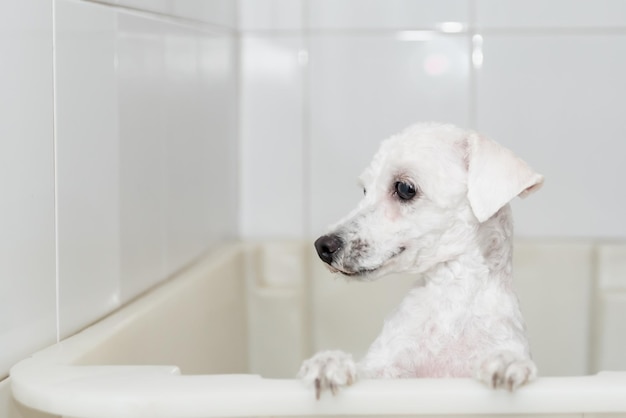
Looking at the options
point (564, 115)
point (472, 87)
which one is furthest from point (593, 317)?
point (472, 87)

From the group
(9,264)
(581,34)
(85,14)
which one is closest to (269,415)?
(9,264)

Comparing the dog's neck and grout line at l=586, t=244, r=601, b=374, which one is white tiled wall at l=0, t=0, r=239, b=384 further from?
grout line at l=586, t=244, r=601, b=374

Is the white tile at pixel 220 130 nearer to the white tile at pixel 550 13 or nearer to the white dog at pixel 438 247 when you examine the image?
the white tile at pixel 550 13

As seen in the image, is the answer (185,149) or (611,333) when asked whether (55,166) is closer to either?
(185,149)

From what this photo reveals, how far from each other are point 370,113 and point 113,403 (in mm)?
1494

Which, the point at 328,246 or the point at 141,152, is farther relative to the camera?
the point at 141,152

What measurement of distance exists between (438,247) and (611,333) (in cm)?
83

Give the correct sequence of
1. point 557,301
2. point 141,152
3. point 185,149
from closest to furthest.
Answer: point 141,152, point 185,149, point 557,301

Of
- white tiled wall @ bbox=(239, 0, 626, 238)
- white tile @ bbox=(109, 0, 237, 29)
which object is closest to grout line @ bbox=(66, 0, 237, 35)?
white tile @ bbox=(109, 0, 237, 29)

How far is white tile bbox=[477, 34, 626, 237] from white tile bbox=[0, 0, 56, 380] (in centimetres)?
137

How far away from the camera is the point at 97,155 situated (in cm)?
145

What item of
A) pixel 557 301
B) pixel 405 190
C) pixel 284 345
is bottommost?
pixel 284 345

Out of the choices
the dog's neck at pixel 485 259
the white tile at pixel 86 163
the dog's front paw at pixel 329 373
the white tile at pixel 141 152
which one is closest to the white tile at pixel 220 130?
the white tile at pixel 141 152

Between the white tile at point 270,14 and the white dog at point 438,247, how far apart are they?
1.02m
